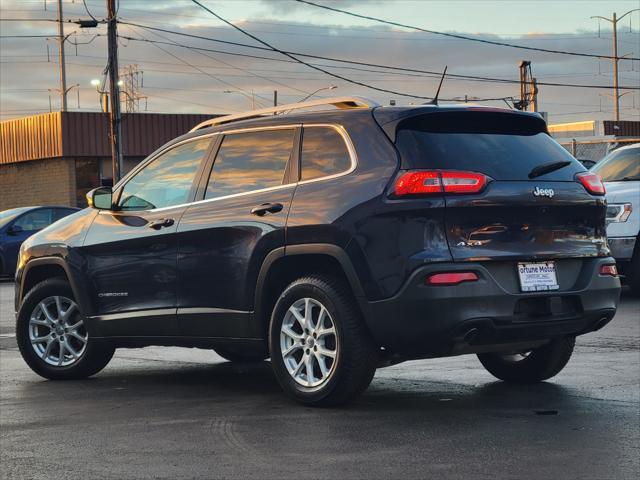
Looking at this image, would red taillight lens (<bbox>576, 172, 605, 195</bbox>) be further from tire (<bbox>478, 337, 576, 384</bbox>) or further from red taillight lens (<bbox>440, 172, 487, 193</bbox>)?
tire (<bbox>478, 337, 576, 384</bbox>)

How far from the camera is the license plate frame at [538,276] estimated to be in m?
7.12

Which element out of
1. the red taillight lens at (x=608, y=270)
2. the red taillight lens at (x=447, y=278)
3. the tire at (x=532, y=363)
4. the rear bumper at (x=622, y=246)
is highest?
the red taillight lens at (x=447, y=278)

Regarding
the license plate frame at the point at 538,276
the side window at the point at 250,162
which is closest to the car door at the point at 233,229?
the side window at the point at 250,162

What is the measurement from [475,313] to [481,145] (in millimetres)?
1124

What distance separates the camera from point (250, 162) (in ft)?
26.6

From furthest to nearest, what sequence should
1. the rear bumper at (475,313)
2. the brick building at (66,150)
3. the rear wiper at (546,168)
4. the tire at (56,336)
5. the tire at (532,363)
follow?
the brick building at (66,150) → the tire at (56,336) → the tire at (532,363) → the rear wiper at (546,168) → the rear bumper at (475,313)

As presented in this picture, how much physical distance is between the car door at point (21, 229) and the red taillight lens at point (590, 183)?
735 inches

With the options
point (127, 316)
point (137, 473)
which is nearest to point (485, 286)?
point (137, 473)

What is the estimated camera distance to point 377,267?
23.1 feet

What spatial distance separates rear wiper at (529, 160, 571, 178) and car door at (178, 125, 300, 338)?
1.54 m

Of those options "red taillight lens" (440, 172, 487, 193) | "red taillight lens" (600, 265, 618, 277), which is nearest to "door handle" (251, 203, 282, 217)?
"red taillight lens" (440, 172, 487, 193)

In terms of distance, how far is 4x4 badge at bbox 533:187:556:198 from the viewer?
23.9 ft

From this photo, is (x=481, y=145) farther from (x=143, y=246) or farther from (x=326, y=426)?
(x=143, y=246)

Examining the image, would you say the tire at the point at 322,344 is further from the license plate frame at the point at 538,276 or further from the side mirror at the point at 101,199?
the side mirror at the point at 101,199
